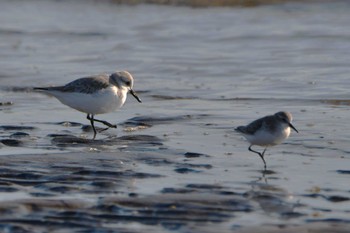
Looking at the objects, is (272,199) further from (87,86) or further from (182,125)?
(87,86)

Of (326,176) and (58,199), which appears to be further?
(326,176)

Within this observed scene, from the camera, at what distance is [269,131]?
902 centimetres

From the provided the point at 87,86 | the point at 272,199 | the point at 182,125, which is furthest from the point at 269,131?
the point at 87,86

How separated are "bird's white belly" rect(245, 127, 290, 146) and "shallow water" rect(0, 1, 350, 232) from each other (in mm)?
217

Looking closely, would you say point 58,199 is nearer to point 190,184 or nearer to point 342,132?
point 190,184

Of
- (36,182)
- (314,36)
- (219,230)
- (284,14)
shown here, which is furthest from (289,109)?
(284,14)

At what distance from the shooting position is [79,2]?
26.3 metres

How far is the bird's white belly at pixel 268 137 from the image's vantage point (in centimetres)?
902

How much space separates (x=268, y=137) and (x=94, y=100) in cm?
283

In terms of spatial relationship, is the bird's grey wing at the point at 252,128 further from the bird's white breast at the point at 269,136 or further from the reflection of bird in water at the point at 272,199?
the reflection of bird in water at the point at 272,199

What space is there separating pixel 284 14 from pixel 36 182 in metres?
15.6

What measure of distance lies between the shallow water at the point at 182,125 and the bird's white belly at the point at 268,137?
217 mm

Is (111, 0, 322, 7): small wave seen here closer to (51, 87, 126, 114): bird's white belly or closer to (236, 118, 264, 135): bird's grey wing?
(51, 87, 126, 114): bird's white belly

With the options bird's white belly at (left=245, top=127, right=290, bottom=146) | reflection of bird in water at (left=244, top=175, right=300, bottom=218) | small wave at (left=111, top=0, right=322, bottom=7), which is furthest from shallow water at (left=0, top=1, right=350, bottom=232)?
small wave at (left=111, top=0, right=322, bottom=7)
